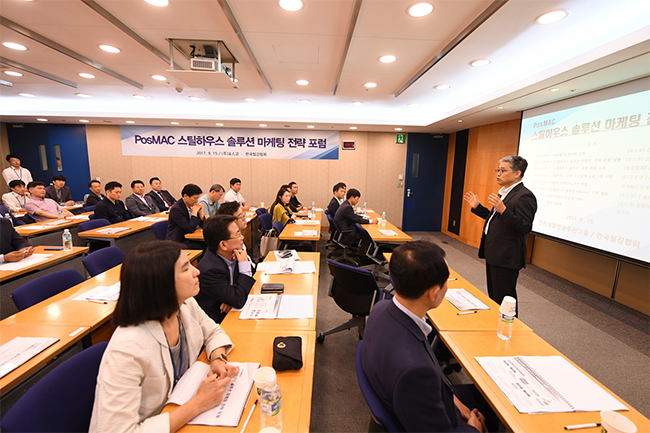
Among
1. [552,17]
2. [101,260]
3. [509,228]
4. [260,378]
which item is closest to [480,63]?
[552,17]

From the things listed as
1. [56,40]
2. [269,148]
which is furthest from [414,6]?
[269,148]

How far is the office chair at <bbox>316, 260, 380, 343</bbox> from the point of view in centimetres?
243

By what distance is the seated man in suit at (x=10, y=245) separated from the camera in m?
2.53

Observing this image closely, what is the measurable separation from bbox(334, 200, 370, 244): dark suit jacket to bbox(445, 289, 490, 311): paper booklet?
2.77 metres

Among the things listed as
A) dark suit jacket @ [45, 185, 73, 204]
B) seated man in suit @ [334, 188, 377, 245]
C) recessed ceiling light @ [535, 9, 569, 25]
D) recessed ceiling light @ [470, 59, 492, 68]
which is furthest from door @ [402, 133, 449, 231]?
dark suit jacket @ [45, 185, 73, 204]

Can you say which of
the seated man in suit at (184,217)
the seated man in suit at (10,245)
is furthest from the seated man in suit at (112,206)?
the seated man in suit at (10,245)

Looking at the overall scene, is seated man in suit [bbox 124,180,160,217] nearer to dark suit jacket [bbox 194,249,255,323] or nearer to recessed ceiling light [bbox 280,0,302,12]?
dark suit jacket [bbox 194,249,255,323]

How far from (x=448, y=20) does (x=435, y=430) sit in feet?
10.5

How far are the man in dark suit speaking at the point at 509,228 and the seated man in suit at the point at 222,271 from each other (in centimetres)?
212

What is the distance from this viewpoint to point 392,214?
8445 mm

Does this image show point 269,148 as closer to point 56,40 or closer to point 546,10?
point 56,40

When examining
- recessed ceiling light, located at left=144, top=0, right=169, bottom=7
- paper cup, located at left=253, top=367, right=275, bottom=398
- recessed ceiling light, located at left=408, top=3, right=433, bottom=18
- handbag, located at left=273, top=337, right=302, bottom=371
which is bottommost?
handbag, located at left=273, top=337, right=302, bottom=371

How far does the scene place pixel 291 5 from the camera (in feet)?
7.89

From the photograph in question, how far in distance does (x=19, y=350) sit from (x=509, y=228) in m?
3.48
